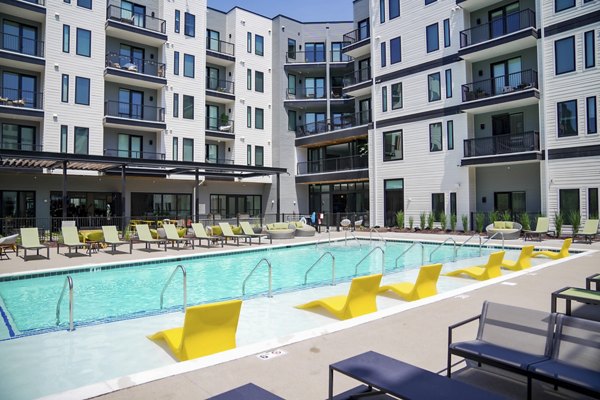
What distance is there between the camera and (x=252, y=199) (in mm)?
35281

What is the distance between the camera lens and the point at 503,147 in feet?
75.4

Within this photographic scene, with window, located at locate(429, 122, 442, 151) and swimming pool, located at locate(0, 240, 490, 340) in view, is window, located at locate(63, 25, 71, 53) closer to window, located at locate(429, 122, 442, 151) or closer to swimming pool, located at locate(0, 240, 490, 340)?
swimming pool, located at locate(0, 240, 490, 340)

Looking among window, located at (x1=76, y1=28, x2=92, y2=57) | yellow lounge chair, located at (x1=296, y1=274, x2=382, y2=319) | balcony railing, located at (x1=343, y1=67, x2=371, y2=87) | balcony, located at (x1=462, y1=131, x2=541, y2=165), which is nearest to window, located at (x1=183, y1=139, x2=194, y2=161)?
window, located at (x1=76, y1=28, x2=92, y2=57)

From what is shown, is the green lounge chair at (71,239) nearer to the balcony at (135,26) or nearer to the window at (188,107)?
the window at (188,107)

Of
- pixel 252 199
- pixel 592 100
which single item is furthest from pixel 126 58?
pixel 592 100

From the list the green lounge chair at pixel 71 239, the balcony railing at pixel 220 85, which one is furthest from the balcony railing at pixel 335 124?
the green lounge chair at pixel 71 239

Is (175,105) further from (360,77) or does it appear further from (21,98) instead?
(360,77)

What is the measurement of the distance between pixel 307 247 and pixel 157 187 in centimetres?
1481

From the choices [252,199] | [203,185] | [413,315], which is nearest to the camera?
[413,315]

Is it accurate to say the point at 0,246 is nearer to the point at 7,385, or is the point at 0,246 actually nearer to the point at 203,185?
the point at 7,385

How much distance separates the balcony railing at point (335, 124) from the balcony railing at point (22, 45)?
1918 cm

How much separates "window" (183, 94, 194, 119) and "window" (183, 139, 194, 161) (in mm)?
1783

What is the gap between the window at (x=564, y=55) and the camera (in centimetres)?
2069

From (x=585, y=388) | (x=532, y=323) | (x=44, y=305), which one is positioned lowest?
(x=44, y=305)
